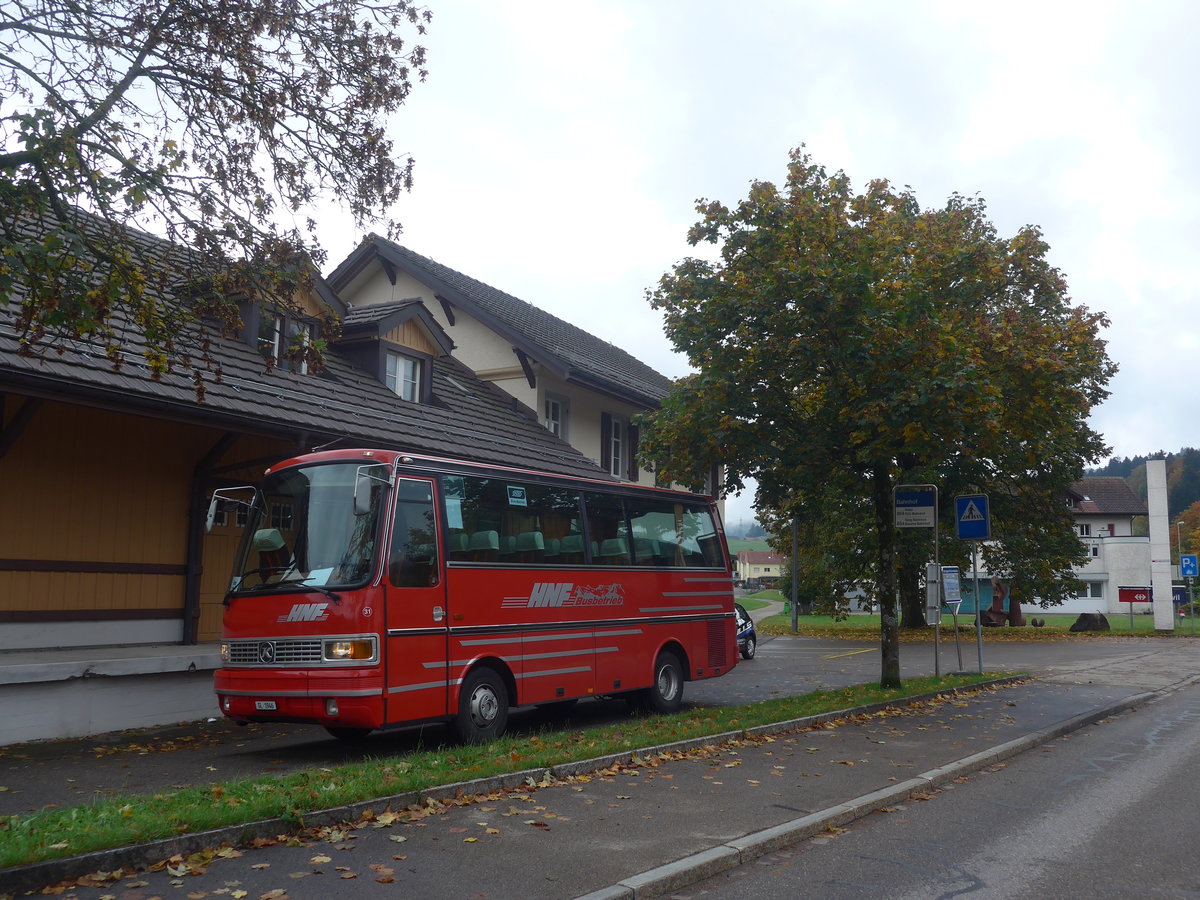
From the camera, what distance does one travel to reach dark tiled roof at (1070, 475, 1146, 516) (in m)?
80.8

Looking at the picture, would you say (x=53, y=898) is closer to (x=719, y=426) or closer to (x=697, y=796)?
(x=697, y=796)

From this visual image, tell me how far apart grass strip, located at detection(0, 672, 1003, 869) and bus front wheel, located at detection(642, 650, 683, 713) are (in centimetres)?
178

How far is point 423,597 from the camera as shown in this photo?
35.5ft

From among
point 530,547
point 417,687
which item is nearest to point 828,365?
point 530,547

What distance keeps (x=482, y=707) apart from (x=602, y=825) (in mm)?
4379

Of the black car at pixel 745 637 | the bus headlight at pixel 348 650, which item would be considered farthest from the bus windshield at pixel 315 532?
the black car at pixel 745 637

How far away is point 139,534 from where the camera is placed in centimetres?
1367

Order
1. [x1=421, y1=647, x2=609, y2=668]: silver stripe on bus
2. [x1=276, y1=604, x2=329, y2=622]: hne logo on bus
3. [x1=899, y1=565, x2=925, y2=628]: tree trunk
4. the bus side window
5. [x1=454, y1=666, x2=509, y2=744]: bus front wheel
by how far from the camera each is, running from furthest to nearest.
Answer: [x1=899, y1=565, x2=925, y2=628]: tree trunk < [x1=454, y1=666, x2=509, y2=744]: bus front wheel < [x1=421, y1=647, x2=609, y2=668]: silver stripe on bus < the bus side window < [x1=276, y1=604, x2=329, y2=622]: hne logo on bus

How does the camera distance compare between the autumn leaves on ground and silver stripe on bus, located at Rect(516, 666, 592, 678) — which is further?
silver stripe on bus, located at Rect(516, 666, 592, 678)

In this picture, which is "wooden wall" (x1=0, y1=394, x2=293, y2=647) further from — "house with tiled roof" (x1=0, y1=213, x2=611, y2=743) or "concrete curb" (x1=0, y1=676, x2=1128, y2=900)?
"concrete curb" (x1=0, y1=676, x2=1128, y2=900)

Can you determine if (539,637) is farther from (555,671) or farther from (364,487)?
(364,487)

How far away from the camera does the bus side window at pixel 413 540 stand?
1063cm

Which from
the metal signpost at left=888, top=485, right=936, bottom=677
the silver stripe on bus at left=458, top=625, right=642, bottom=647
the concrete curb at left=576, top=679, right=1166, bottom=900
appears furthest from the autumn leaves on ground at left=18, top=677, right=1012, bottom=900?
the metal signpost at left=888, top=485, right=936, bottom=677

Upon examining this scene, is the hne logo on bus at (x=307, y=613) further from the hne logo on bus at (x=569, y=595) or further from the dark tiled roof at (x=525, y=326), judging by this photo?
the dark tiled roof at (x=525, y=326)
